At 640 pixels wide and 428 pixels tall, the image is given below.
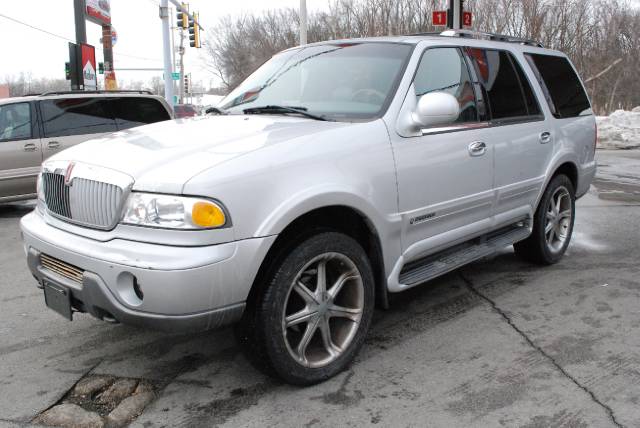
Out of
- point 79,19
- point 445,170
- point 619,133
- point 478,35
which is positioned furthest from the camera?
point 619,133

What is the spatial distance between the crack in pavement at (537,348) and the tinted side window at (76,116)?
626 cm

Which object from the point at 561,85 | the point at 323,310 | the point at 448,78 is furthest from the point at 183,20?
the point at 323,310

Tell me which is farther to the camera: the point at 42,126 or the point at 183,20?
the point at 183,20

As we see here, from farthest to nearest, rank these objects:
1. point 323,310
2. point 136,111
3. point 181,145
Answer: point 136,111, point 323,310, point 181,145

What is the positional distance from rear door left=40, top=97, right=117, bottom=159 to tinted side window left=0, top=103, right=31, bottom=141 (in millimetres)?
213

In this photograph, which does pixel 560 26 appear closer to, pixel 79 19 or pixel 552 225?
pixel 79 19

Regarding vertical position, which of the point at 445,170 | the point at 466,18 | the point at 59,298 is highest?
the point at 466,18

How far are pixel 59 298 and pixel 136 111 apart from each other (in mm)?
6984

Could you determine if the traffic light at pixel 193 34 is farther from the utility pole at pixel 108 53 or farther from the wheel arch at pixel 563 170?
the wheel arch at pixel 563 170

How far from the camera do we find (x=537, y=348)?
3689 mm

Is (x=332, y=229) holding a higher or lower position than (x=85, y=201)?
lower

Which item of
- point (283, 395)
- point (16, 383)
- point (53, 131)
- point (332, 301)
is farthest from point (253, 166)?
point (53, 131)

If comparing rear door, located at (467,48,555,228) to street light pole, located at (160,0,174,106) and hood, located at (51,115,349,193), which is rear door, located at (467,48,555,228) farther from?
street light pole, located at (160,0,174,106)

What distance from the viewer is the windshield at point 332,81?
3.78 metres
